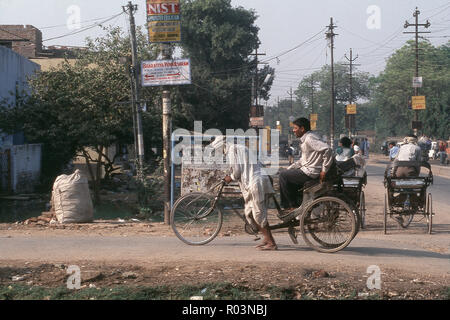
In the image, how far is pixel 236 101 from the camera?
49.8m

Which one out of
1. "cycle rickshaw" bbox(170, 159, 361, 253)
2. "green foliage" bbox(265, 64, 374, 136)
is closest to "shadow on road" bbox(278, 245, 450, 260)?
"cycle rickshaw" bbox(170, 159, 361, 253)

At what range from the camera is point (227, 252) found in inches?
279

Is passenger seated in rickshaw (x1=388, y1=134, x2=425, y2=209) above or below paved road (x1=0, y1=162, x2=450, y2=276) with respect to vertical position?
above

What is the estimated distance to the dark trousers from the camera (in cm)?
710

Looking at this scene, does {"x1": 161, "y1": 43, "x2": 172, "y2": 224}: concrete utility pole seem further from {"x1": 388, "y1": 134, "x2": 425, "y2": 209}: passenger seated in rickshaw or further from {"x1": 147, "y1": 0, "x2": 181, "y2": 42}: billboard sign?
{"x1": 388, "y1": 134, "x2": 425, "y2": 209}: passenger seated in rickshaw

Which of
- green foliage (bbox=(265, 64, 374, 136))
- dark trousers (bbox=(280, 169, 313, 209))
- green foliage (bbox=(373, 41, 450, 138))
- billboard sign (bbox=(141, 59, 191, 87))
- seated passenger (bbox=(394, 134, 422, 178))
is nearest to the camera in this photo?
dark trousers (bbox=(280, 169, 313, 209))

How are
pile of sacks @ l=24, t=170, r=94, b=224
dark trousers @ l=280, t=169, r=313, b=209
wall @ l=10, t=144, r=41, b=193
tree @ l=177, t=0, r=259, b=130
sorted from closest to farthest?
dark trousers @ l=280, t=169, r=313, b=209, pile of sacks @ l=24, t=170, r=94, b=224, wall @ l=10, t=144, r=41, b=193, tree @ l=177, t=0, r=259, b=130

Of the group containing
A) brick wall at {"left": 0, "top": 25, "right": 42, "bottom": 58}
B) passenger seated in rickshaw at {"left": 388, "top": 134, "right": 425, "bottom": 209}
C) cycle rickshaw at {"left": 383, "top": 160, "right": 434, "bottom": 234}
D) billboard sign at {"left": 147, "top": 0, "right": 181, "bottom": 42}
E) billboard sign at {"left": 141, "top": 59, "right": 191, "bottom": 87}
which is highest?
brick wall at {"left": 0, "top": 25, "right": 42, "bottom": 58}

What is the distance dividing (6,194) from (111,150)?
62.2 ft

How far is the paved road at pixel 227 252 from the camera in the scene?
21.6 ft

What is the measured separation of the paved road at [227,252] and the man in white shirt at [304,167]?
28.6 inches

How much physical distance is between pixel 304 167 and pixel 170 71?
455cm

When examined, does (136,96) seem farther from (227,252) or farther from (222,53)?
(222,53)

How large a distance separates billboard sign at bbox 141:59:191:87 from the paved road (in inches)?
138
